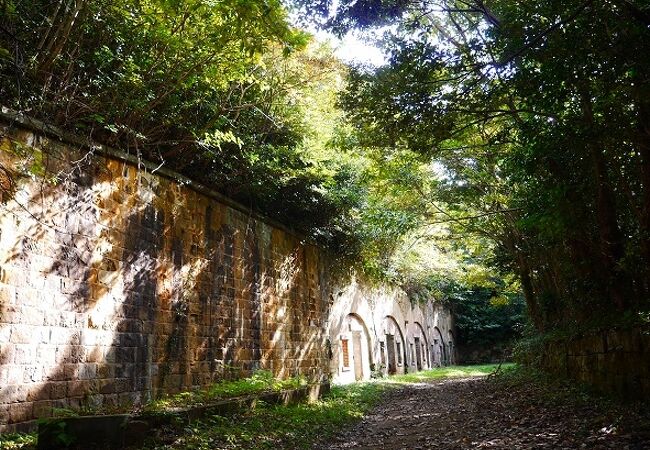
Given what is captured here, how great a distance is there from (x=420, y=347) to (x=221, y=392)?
1950cm

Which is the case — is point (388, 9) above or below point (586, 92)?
above

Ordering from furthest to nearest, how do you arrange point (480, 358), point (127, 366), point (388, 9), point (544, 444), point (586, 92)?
point (480, 358) → point (127, 366) → point (388, 9) → point (586, 92) → point (544, 444)

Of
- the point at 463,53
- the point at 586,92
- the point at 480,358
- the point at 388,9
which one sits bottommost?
the point at 480,358

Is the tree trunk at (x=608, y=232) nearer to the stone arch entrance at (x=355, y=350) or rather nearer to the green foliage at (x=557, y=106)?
the green foliage at (x=557, y=106)

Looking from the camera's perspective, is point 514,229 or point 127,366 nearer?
A: point 127,366

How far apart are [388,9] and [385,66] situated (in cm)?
67

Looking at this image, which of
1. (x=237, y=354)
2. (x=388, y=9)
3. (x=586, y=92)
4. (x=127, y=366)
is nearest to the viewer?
(x=586, y=92)

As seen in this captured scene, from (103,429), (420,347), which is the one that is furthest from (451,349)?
(103,429)

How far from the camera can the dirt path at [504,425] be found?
5078 millimetres

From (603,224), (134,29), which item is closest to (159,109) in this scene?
(134,29)

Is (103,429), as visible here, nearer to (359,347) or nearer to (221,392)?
(221,392)

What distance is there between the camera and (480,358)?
3347 centimetres

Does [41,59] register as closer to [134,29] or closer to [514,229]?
[134,29]

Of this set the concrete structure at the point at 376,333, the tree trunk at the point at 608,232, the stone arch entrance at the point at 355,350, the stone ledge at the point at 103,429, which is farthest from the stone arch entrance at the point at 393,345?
the stone ledge at the point at 103,429
